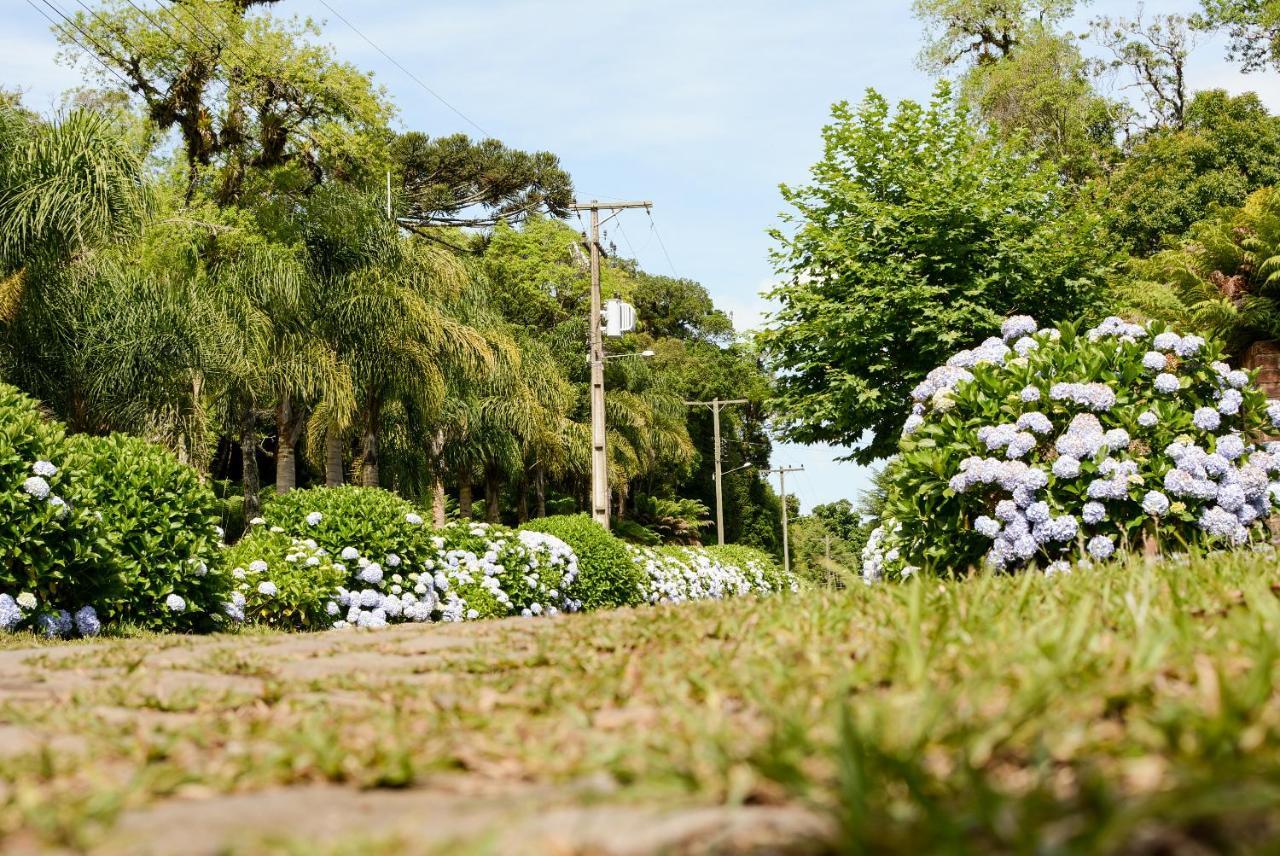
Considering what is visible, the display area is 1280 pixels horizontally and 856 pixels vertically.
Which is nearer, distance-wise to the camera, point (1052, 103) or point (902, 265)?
point (902, 265)

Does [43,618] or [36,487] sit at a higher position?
[36,487]

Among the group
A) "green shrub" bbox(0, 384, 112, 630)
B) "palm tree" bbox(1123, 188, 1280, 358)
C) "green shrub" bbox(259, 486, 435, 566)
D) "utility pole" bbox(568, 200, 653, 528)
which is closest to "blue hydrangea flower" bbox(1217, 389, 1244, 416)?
"palm tree" bbox(1123, 188, 1280, 358)

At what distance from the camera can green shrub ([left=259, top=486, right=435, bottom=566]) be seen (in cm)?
1165

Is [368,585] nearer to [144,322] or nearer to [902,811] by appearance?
[144,322]

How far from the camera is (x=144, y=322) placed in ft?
51.4

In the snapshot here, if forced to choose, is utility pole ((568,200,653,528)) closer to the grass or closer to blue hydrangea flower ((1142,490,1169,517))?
blue hydrangea flower ((1142,490,1169,517))

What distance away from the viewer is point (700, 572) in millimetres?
27656

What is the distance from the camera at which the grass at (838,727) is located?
1.61m

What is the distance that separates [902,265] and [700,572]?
13523 millimetres

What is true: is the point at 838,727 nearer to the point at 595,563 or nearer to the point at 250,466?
the point at 595,563

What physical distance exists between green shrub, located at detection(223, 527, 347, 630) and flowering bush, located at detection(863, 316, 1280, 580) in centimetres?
554

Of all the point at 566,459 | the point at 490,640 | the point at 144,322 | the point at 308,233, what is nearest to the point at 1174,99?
the point at 566,459

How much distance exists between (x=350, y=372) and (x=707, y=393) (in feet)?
118

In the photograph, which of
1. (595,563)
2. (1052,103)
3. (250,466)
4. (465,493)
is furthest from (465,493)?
(1052,103)
